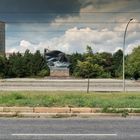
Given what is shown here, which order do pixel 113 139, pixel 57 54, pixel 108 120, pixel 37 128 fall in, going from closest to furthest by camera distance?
pixel 113 139 < pixel 37 128 < pixel 108 120 < pixel 57 54

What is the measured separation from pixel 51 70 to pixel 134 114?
80.5m

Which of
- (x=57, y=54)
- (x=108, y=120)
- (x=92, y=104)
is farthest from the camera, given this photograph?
(x=57, y=54)

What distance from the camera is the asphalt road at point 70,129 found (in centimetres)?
1155

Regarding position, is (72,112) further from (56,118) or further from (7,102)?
(7,102)

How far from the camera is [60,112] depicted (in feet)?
56.1

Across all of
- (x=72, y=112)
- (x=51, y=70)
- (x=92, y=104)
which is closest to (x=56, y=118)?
(x=72, y=112)

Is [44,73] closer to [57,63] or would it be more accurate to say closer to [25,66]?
[57,63]

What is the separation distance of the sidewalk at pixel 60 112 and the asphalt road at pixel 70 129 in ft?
2.88

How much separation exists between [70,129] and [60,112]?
4.07 meters

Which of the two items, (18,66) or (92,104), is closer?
(92,104)

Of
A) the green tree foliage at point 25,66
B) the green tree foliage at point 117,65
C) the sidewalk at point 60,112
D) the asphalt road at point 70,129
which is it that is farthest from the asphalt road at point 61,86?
the green tree foliage at point 117,65

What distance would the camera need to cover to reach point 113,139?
11242 millimetres

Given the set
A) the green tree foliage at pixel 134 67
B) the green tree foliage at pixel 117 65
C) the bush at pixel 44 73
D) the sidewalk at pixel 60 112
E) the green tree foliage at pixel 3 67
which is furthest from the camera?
the green tree foliage at pixel 117 65

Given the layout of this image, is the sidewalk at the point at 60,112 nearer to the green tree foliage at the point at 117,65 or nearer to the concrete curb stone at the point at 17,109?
the concrete curb stone at the point at 17,109
